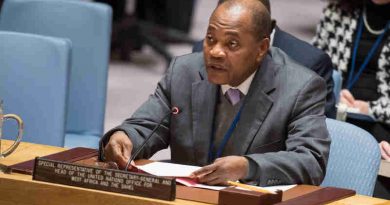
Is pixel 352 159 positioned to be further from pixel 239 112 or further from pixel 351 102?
pixel 351 102

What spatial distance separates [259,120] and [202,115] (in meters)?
0.21

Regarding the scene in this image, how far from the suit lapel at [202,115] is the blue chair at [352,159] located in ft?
1.57

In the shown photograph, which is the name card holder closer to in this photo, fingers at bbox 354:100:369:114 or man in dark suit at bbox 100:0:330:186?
man in dark suit at bbox 100:0:330:186

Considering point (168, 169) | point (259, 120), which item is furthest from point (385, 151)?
point (168, 169)

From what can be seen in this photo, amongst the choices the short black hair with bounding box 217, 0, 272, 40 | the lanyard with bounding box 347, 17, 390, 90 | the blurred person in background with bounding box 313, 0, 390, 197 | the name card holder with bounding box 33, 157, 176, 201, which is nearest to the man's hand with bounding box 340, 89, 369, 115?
the blurred person in background with bounding box 313, 0, 390, 197

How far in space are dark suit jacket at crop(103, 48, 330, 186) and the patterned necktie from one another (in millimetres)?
41

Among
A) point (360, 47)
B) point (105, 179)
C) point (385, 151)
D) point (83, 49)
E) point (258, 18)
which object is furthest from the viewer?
point (360, 47)

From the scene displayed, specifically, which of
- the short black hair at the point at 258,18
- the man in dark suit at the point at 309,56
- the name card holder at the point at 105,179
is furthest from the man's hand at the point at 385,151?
the name card holder at the point at 105,179

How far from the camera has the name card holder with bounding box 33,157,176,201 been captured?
3.16 meters

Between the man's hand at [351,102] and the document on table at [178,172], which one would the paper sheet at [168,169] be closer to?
the document on table at [178,172]

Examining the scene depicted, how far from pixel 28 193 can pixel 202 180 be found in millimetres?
541

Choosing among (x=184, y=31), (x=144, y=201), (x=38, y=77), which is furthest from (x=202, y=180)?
(x=184, y=31)

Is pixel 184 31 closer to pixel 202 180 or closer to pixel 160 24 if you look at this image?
pixel 160 24

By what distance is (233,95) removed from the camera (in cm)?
384
